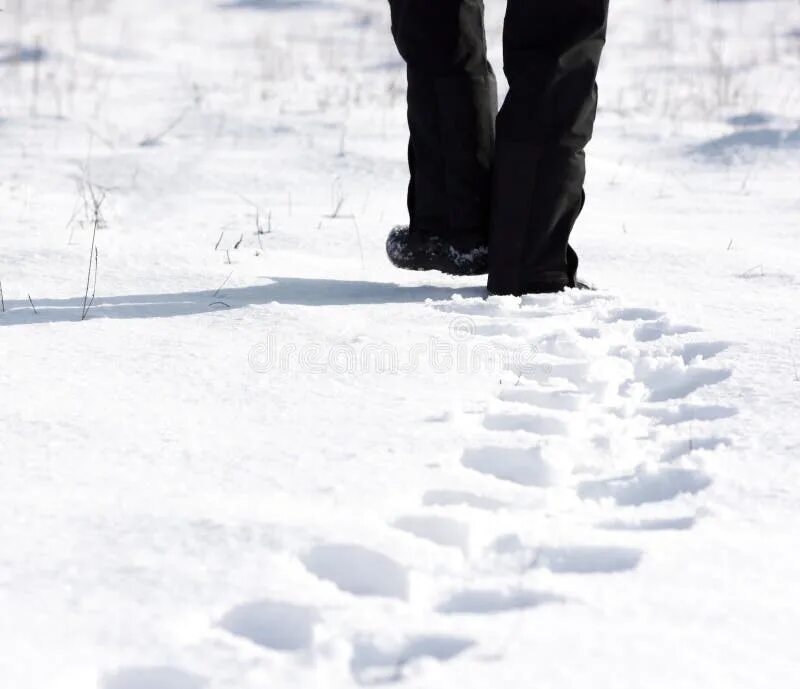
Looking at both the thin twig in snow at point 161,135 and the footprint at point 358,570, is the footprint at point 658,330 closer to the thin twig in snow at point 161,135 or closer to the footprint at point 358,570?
the footprint at point 358,570

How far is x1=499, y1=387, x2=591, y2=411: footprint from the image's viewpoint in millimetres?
1632

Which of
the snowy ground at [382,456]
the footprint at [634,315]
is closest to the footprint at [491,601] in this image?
the snowy ground at [382,456]

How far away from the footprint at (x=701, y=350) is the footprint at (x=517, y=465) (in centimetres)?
60

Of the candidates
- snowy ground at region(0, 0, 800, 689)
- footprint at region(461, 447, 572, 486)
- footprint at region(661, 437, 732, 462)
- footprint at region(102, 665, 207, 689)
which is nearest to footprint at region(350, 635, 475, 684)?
snowy ground at region(0, 0, 800, 689)

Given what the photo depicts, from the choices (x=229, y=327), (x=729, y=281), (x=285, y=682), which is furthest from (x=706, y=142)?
(x=285, y=682)

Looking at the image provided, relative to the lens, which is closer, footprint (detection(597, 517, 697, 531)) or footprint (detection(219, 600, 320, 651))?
footprint (detection(219, 600, 320, 651))

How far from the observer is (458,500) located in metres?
1.26

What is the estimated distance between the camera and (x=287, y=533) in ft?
3.73

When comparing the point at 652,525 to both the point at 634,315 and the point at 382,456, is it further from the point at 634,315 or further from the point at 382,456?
the point at 634,315

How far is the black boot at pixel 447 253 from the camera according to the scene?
234cm

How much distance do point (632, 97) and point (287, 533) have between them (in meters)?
5.88

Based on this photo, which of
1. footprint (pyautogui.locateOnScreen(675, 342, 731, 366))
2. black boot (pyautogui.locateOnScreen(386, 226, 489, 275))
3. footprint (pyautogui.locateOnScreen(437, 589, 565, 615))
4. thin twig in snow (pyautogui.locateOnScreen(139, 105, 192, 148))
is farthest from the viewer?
thin twig in snow (pyautogui.locateOnScreen(139, 105, 192, 148))

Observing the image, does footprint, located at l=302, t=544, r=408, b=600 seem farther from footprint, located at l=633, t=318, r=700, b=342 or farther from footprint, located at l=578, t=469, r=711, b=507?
footprint, located at l=633, t=318, r=700, b=342

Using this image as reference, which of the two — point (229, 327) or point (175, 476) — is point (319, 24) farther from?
point (175, 476)
